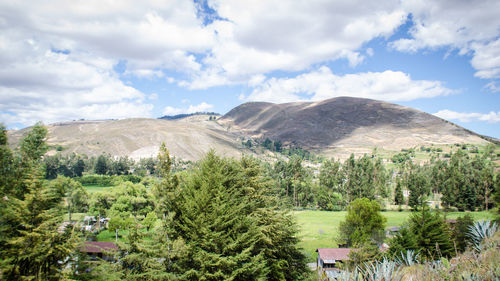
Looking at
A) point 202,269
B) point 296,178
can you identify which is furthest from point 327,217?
point 202,269

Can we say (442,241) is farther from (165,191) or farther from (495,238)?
(165,191)

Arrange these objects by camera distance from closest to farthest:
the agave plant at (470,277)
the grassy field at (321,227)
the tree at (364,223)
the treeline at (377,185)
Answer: the agave plant at (470,277)
the tree at (364,223)
the grassy field at (321,227)
the treeline at (377,185)

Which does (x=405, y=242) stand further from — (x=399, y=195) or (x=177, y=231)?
(x=399, y=195)

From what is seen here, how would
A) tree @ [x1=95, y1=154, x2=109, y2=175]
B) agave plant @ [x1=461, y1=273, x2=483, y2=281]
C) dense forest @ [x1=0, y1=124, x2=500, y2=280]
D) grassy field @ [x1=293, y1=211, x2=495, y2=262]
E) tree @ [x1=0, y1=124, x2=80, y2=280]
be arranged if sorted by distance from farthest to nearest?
1. tree @ [x1=95, y1=154, x2=109, y2=175]
2. grassy field @ [x1=293, y1=211, x2=495, y2=262]
3. tree @ [x1=0, y1=124, x2=80, y2=280]
4. dense forest @ [x1=0, y1=124, x2=500, y2=280]
5. agave plant @ [x1=461, y1=273, x2=483, y2=281]

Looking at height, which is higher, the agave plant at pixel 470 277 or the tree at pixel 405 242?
the agave plant at pixel 470 277

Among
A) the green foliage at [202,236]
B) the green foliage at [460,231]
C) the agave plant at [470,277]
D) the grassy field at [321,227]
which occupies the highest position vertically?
the agave plant at [470,277]

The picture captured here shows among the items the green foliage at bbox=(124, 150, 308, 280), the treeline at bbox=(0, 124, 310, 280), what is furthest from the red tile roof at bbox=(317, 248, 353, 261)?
the treeline at bbox=(0, 124, 310, 280)

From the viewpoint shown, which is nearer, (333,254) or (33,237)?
(33,237)

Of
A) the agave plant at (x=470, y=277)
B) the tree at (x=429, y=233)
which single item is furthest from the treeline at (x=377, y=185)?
the agave plant at (x=470, y=277)

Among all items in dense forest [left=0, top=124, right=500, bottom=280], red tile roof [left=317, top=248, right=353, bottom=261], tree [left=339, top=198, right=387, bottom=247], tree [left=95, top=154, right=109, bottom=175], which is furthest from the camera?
tree [left=95, top=154, right=109, bottom=175]

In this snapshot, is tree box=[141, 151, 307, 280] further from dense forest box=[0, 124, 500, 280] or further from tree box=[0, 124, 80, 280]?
tree box=[0, 124, 80, 280]

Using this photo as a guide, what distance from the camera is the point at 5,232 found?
15305mm

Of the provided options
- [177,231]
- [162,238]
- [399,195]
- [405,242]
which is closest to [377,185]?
[399,195]

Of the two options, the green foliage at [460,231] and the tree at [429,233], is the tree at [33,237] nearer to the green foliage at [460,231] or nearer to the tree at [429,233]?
the tree at [429,233]
